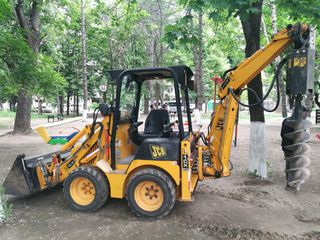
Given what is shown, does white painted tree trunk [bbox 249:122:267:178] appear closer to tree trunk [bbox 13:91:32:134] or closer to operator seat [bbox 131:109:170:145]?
operator seat [bbox 131:109:170:145]

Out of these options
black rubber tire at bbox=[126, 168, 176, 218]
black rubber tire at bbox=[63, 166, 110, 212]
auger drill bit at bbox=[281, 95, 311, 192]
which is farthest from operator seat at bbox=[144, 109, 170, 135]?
auger drill bit at bbox=[281, 95, 311, 192]

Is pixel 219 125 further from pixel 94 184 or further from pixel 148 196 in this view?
pixel 94 184

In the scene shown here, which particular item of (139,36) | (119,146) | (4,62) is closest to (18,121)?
(4,62)

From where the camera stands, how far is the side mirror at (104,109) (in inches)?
210

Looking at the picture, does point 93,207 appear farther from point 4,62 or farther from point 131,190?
point 4,62

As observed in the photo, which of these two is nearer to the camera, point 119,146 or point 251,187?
point 119,146

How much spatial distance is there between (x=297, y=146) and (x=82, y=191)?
3556 mm

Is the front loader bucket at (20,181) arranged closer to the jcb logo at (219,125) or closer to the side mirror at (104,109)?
the side mirror at (104,109)

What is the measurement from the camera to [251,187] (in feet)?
22.3

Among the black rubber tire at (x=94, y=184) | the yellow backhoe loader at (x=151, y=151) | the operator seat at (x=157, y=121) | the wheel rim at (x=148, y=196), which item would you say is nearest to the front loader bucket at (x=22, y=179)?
the yellow backhoe loader at (x=151, y=151)

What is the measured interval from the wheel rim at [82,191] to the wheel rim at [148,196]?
771mm

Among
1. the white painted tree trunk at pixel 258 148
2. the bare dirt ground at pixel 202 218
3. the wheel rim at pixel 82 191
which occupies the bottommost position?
the bare dirt ground at pixel 202 218

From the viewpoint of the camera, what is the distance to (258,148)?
7512 millimetres

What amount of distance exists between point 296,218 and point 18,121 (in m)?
14.5
